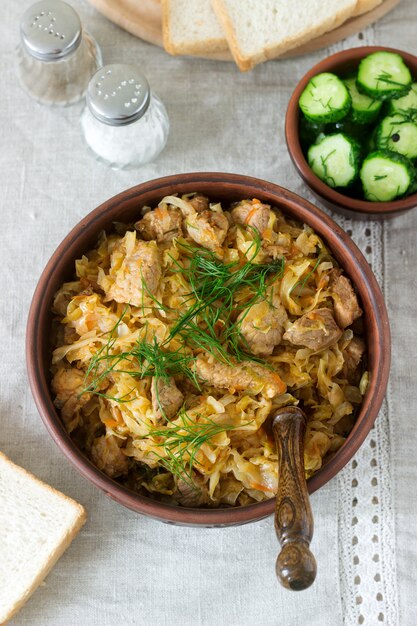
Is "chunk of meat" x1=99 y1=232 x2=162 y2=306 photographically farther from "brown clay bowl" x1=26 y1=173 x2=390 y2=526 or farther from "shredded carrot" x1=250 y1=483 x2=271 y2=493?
"shredded carrot" x1=250 y1=483 x2=271 y2=493

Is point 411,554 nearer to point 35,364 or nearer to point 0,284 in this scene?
point 35,364

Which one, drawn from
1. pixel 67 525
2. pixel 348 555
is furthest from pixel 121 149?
pixel 348 555

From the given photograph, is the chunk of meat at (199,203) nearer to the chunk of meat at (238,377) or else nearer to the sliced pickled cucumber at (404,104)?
the chunk of meat at (238,377)

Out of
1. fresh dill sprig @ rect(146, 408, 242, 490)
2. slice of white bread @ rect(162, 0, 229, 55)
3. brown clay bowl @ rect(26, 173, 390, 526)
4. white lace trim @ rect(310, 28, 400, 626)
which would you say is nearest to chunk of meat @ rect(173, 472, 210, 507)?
fresh dill sprig @ rect(146, 408, 242, 490)

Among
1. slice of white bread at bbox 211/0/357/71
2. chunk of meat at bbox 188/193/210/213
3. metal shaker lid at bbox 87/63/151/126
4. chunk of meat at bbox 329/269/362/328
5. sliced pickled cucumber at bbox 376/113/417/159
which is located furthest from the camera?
slice of white bread at bbox 211/0/357/71

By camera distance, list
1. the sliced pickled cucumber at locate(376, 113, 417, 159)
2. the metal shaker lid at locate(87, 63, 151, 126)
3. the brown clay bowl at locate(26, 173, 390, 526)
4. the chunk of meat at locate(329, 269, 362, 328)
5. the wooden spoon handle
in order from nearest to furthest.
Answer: the wooden spoon handle → the brown clay bowl at locate(26, 173, 390, 526) → the chunk of meat at locate(329, 269, 362, 328) → the metal shaker lid at locate(87, 63, 151, 126) → the sliced pickled cucumber at locate(376, 113, 417, 159)

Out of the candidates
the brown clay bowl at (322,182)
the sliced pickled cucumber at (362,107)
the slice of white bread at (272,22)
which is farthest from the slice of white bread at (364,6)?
the sliced pickled cucumber at (362,107)
